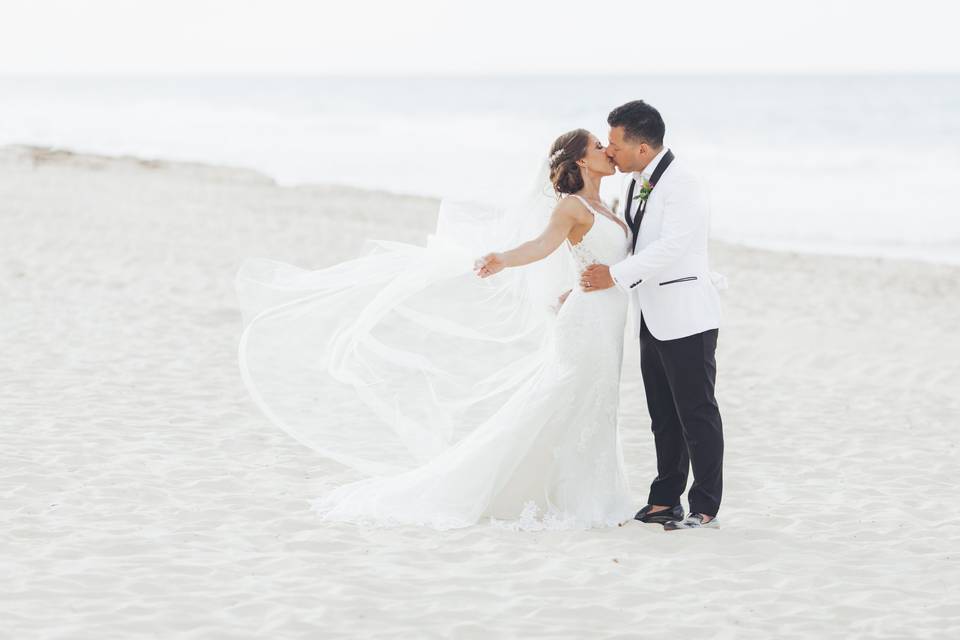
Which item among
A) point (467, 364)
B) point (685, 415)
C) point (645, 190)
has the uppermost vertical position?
point (645, 190)

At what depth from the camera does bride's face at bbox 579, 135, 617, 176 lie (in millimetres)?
5043

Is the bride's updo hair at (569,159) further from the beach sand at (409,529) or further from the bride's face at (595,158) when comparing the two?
the beach sand at (409,529)

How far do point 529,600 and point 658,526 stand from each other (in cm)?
116

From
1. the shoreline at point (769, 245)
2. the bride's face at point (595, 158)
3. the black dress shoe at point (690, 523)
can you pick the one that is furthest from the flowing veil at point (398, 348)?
the shoreline at point (769, 245)

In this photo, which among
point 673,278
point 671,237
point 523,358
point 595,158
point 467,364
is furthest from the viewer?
point 467,364

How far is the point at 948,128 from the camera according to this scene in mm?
45531

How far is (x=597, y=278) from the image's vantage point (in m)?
5.06

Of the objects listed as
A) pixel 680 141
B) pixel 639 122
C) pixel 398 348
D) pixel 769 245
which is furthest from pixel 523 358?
pixel 680 141

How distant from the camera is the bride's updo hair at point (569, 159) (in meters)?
5.04

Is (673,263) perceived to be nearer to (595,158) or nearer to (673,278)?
(673,278)

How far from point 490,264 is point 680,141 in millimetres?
40654

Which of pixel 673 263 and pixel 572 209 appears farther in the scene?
pixel 572 209

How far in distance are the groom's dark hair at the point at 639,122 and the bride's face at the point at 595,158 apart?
133mm

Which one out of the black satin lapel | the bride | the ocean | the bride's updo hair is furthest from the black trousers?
the ocean
